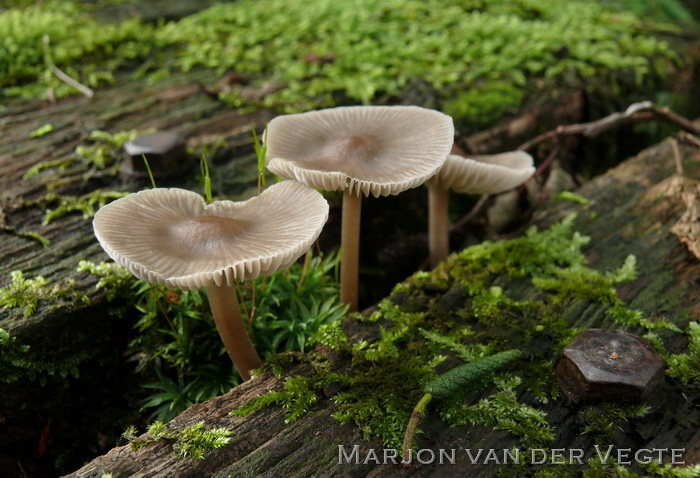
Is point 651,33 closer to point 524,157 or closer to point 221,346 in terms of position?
point 524,157

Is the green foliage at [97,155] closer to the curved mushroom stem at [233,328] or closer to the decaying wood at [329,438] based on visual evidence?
the curved mushroom stem at [233,328]

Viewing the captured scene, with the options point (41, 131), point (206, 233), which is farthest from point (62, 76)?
point (206, 233)

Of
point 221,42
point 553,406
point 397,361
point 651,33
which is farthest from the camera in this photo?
point 651,33

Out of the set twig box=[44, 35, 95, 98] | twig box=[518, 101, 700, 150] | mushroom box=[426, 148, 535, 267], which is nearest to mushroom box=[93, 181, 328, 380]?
mushroom box=[426, 148, 535, 267]

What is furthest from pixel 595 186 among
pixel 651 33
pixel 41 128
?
pixel 41 128

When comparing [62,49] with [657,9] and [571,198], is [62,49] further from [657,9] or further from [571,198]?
[657,9]
